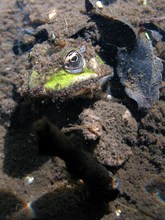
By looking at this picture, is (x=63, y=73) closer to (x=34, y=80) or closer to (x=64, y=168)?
(x=34, y=80)

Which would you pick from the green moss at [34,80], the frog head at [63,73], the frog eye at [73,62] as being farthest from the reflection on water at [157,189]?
the green moss at [34,80]

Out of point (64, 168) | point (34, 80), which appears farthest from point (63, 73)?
point (64, 168)

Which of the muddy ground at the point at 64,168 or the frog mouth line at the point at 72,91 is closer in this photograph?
the muddy ground at the point at 64,168

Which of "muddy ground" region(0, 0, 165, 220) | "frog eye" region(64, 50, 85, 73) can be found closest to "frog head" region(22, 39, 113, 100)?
"frog eye" region(64, 50, 85, 73)

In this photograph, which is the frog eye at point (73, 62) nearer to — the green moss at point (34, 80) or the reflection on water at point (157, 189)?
the green moss at point (34, 80)

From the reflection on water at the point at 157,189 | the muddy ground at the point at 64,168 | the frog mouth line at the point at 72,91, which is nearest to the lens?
the muddy ground at the point at 64,168

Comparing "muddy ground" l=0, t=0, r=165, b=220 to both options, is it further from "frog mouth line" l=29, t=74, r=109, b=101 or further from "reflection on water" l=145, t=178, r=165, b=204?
"frog mouth line" l=29, t=74, r=109, b=101

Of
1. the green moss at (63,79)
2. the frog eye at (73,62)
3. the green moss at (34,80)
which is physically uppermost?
the frog eye at (73,62)
